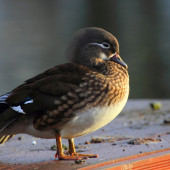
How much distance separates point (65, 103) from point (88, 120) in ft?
0.59

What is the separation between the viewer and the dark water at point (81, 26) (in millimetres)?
12430

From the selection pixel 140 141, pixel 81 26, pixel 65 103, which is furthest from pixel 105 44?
pixel 81 26

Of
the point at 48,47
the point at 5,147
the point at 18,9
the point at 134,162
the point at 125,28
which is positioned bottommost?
the point at 134,162

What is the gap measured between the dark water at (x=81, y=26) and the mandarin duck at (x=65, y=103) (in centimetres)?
665

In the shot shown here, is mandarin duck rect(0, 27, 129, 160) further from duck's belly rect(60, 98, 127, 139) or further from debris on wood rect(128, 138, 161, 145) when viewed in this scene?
debris on wood rect(128, 138, 161, 145)

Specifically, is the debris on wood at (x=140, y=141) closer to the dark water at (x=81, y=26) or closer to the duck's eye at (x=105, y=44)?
the duck's eye at (x=105, y=44)

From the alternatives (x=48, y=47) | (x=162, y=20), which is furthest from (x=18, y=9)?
(x=48, y=47)

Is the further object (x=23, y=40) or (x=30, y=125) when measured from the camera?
(x=23, y=40)

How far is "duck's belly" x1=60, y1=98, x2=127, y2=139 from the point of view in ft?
11.3

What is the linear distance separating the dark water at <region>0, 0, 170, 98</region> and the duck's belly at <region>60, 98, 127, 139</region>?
264 inches

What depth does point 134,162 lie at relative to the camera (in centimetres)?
324

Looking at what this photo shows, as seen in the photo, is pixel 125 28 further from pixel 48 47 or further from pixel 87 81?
pixel 87 81

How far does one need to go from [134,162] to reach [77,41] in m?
0.98

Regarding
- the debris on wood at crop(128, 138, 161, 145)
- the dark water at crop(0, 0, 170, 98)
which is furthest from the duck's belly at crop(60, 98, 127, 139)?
the dark water at crop(0, 0, 170, 98)
